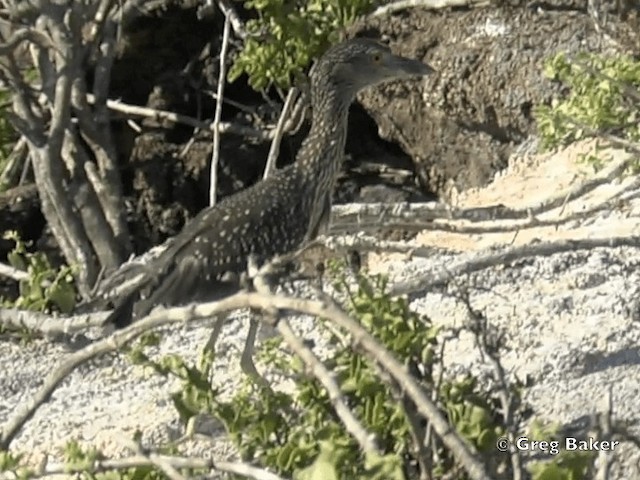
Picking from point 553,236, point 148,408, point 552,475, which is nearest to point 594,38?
point 553,236

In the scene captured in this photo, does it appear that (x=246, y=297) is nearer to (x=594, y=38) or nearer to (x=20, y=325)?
(x=20, y=325)

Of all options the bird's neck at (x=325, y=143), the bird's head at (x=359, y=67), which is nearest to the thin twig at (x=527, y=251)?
the bird's neck at (x=325, y=143)

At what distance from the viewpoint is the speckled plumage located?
6.02 metres

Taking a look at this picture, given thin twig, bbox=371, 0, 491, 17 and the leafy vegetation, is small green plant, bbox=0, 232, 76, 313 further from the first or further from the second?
the leafy vegetation

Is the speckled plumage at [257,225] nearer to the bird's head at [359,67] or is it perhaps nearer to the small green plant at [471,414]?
the bird's head at [359,67]

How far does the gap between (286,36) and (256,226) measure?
199 centimetres

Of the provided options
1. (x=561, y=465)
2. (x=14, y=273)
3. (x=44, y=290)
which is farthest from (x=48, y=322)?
(x=561, y=465)

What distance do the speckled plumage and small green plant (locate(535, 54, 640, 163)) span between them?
0.88m

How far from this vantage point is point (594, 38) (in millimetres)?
7438

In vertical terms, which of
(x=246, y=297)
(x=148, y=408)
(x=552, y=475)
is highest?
(x=246, y=297)

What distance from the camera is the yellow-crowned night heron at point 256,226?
6.01 meters

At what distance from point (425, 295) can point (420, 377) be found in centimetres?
189

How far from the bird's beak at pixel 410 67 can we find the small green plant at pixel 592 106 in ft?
2.64

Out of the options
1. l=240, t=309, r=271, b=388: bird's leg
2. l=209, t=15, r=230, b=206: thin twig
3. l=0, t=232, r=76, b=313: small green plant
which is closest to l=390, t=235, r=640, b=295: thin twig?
l=240, t=309, r=271, b=388: bird's leg
